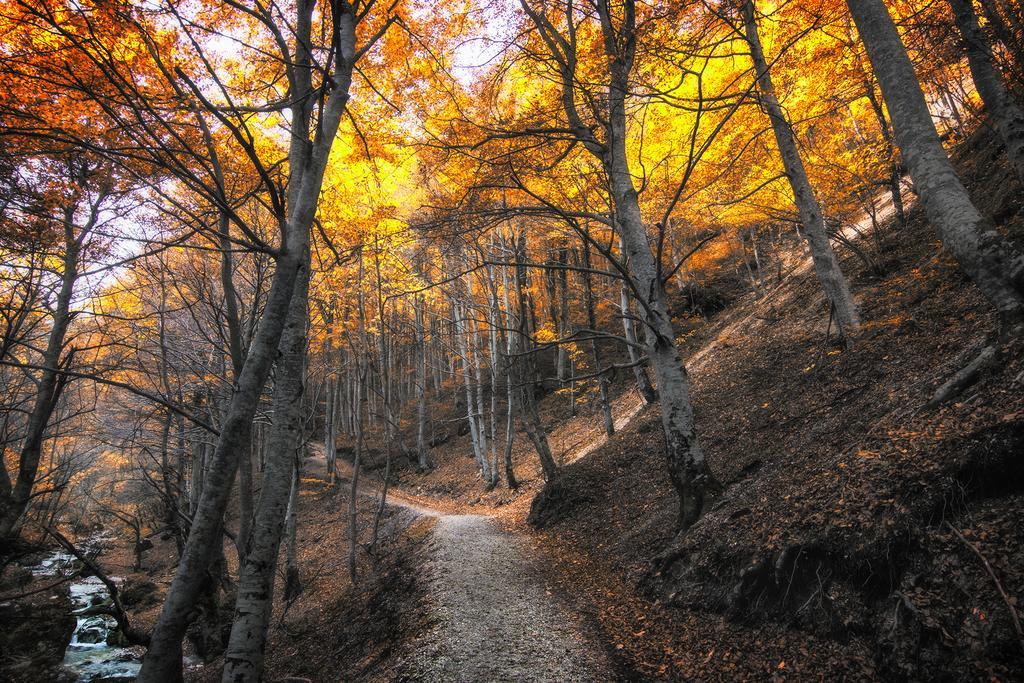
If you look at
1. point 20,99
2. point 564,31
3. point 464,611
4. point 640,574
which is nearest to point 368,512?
point 464,611

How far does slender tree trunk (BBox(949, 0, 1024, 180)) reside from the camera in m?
5.17

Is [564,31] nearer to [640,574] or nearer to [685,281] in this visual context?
[640,574]

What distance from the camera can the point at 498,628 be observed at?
5.01 metres

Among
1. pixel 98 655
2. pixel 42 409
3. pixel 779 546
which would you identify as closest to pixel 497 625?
pixel 779 546

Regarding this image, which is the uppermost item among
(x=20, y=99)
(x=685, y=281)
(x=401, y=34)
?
(x=401, y=34)

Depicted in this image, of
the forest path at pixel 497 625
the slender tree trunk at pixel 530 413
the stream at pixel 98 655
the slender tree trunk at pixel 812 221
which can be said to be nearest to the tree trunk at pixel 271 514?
the forest path at pixel 497 625

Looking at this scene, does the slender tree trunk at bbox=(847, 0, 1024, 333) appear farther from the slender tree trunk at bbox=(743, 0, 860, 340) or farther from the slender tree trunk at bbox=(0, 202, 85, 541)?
the slender tree trunk at bbox=(0, 202, 85, 541)

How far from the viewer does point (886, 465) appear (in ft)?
12.5

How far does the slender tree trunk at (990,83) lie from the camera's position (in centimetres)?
517

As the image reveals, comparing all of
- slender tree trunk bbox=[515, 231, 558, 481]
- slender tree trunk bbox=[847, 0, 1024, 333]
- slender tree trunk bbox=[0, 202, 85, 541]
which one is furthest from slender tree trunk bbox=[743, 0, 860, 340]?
slender tree trunk bbox=[0, 202, 85, 541]

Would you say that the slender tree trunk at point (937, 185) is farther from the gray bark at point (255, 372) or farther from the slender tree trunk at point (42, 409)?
the slender tree trunk at point (42, 409)

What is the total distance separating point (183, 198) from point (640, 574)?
8987mm

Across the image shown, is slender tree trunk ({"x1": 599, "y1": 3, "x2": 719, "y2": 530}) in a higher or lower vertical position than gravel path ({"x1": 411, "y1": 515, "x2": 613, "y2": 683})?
higher

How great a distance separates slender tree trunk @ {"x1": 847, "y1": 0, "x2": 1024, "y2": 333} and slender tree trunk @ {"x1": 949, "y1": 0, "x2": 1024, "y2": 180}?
5.98 ft
